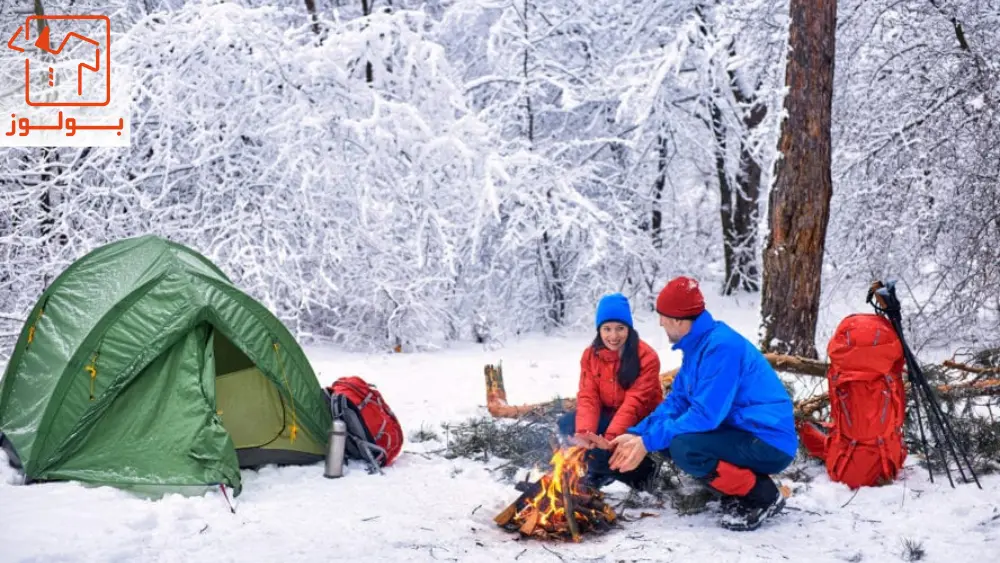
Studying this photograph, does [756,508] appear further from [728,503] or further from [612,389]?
[612,389]

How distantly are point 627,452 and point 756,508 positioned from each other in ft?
2.19

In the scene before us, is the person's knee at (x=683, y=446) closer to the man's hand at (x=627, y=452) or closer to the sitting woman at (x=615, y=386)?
the man's hand at (x=627, y=452)

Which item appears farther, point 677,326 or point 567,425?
point 567,425

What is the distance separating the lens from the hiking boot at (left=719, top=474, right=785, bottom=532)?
3973mm

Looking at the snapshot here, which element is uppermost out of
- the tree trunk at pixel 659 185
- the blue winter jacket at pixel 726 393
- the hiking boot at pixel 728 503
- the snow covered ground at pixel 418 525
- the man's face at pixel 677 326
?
the tree trunk at pixel 659 185

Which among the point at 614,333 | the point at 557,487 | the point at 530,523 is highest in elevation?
the point at 614,333

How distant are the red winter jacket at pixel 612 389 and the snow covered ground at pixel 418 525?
0.46m

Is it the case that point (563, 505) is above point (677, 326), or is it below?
below

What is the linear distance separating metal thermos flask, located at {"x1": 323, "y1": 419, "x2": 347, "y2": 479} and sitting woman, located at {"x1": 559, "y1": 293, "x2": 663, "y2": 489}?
4.76ft


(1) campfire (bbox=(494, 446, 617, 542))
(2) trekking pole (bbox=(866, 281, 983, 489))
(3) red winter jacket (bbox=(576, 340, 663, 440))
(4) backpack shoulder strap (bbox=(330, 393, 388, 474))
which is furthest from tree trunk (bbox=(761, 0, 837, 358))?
(4) backpack shoulder strap (bbox=(330, 393, 388, 474))

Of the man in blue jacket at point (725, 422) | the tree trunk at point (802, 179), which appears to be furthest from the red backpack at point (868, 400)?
the tree trunk at point (802, 179)

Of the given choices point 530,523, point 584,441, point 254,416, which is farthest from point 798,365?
point 254,416

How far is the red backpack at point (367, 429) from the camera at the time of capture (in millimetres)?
5266

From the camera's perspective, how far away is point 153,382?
4.91 meters
